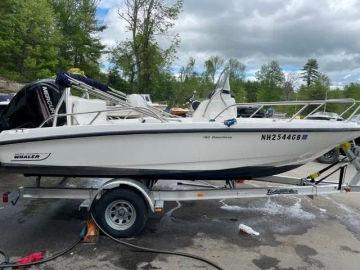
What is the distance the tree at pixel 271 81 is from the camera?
60.2 metres

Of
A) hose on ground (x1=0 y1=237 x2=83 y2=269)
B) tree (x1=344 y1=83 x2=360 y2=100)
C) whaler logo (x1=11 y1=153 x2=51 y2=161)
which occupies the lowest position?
hose on ground (x1=0 y1=237 x2=83 y2=269)

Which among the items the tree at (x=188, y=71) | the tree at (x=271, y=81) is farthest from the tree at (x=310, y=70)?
the tree at (x=188, y=71)

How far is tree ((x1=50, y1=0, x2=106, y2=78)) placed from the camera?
38.7m

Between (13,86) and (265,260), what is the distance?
22.1 meters

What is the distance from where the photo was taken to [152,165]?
5102mm

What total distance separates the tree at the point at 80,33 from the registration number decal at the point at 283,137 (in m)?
34.3

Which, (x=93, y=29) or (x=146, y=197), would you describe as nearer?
(x=146, y=197)

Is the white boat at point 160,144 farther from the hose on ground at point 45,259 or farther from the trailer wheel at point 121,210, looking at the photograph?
the hose on ground at point 45,259

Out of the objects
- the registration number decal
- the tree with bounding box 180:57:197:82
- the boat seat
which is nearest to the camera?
the registration number decal

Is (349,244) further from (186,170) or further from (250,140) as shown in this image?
(186,170)

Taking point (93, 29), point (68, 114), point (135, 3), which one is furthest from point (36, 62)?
point (68, 114)

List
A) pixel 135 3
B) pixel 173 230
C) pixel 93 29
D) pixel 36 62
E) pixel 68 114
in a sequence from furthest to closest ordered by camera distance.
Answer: pixel 93 29 → pixel 36 62 → pixel 135 3 → pixel 173 230 → pixel 68 114

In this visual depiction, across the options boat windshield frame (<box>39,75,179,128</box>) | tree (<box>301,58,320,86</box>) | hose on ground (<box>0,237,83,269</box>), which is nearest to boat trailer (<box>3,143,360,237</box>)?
hose on ground (<box>0,237,83,269</box>)

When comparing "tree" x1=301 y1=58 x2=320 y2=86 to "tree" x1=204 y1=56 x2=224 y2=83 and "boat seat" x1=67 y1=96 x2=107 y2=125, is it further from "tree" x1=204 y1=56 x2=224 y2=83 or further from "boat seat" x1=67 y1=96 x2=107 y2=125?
"boat seat" x1=67 y1=96 x2=107 y2=125
